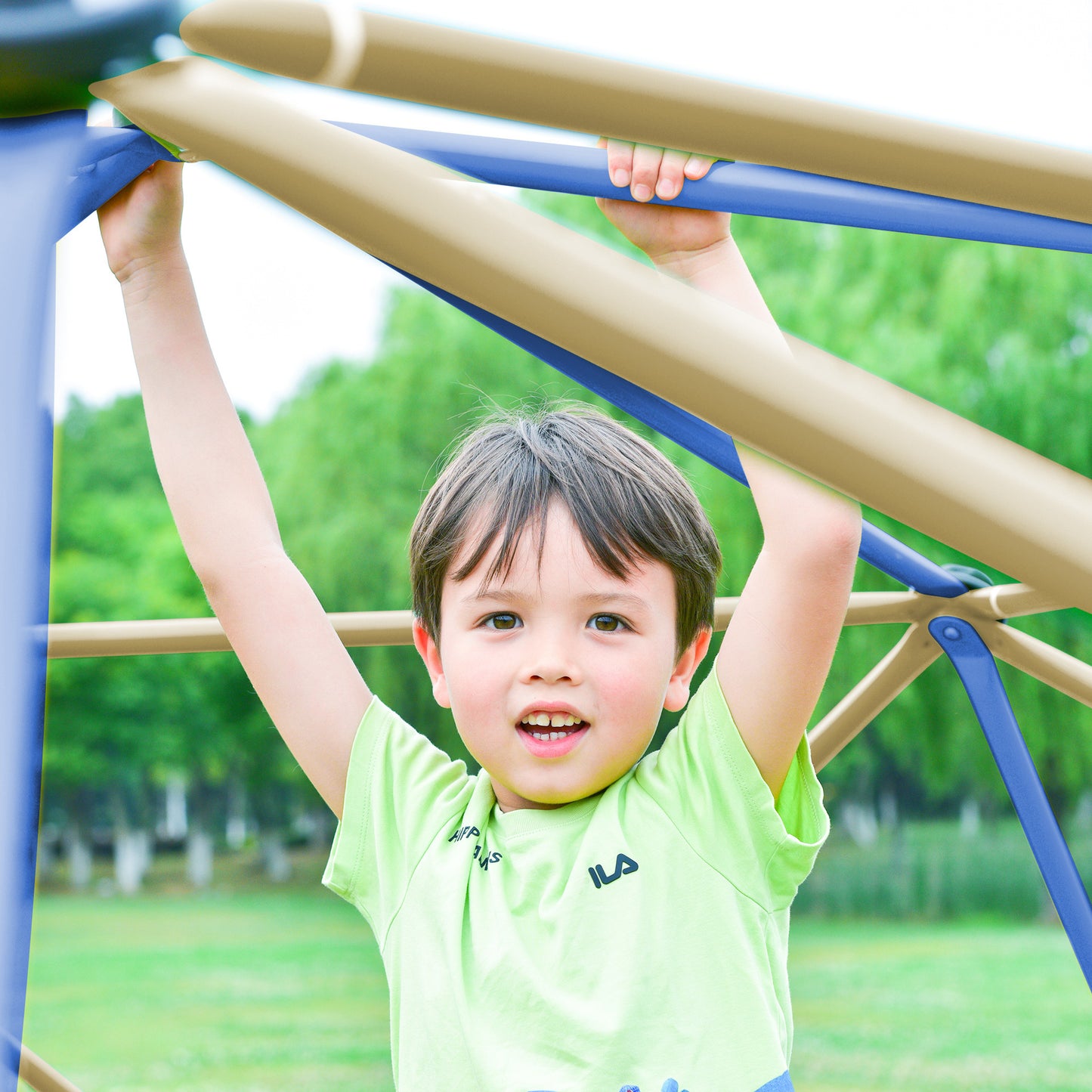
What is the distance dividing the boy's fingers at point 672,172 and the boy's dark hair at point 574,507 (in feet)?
1.06

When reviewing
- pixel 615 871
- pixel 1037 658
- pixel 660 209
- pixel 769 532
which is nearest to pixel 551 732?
pixel 615 871

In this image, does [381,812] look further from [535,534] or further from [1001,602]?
[1001,602]

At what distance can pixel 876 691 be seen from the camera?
1.90m

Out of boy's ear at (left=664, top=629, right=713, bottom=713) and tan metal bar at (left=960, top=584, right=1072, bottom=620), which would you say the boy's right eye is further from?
tan metal bar at (left=960, top=584, right=1072, bottom=620)

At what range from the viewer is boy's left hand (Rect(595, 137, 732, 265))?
0.86 metres

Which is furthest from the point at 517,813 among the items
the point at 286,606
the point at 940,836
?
the point at 940,836

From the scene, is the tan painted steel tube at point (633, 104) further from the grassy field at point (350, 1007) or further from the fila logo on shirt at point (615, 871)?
the grassy field at point (350, 1007)

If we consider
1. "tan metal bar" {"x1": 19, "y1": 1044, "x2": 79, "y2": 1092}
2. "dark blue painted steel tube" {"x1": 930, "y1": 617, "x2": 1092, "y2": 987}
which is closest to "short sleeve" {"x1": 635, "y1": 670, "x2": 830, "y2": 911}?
"dark blue painted steel tube" {"x1": 930, "y1": 617, "x2": 1092, "y2": 987}

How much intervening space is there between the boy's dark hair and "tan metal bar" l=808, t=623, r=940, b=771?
671mm

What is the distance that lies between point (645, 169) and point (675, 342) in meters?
0.22

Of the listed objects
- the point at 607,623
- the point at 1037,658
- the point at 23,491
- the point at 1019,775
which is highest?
the point at 23,491

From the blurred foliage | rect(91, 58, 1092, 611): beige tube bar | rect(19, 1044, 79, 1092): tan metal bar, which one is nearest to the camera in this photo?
rect(91, 58, 1092, 611): beige tube bar

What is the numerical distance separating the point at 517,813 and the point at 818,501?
0.40 meters

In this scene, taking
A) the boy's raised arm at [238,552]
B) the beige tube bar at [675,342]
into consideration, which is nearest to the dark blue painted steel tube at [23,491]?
the beige tube bar at [675,342]
